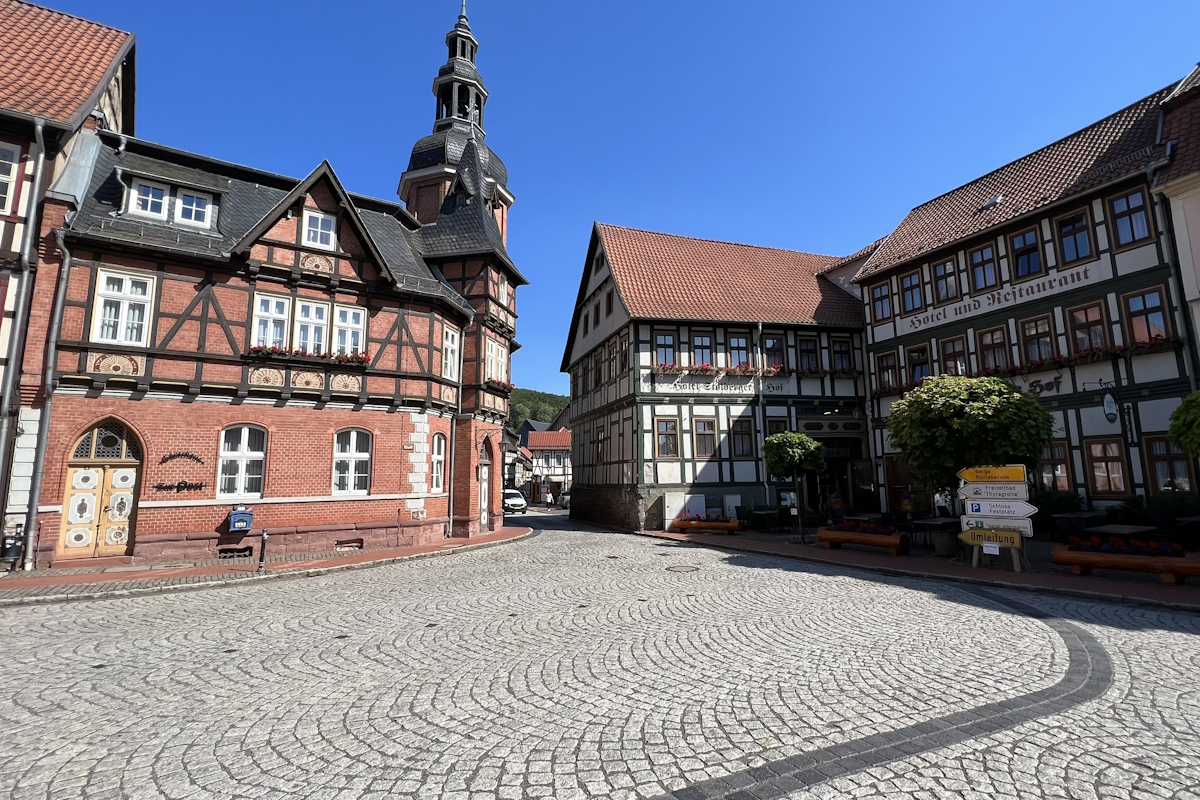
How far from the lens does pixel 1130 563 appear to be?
10281mm

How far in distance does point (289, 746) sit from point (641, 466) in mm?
18880

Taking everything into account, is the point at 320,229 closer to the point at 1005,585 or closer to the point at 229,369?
the point at 229,369

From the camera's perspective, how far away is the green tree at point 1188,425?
10.4 m

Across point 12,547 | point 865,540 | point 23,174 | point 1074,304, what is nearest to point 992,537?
point 865,540

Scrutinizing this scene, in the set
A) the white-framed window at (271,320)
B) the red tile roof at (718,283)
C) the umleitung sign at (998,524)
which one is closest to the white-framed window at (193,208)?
the white-framed window at (271,320)

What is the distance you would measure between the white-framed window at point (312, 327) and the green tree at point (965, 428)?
1567cm

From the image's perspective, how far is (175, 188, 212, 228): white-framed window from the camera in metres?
15.2

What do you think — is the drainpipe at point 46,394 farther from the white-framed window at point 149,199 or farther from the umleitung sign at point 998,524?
the umleitung sign at point 998,524

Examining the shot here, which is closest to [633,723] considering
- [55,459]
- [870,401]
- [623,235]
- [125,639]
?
[125,639]

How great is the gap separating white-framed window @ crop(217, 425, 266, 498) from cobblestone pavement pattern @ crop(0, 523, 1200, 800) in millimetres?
5512

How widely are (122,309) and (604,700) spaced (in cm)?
1542

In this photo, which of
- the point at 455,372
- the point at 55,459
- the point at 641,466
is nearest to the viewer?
the point at 55,459

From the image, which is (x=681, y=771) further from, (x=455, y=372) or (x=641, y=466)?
(x=641, y=466)

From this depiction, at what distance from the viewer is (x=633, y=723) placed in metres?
4.57
